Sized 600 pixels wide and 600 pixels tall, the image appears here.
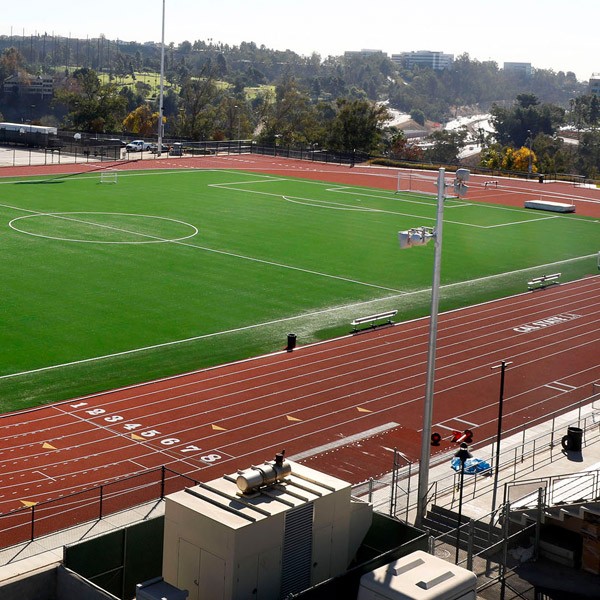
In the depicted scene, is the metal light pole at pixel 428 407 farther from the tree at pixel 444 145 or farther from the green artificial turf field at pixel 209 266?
the tree at pixel 444 145

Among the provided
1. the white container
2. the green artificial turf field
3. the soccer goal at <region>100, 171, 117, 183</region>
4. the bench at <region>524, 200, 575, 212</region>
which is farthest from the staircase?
the soccer goal at <region>100, 171, 117, 183</region>

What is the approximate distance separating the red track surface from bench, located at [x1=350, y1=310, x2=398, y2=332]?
25.5 inches

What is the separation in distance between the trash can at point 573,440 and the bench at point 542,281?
79.7 feet

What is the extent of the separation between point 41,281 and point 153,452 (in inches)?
865

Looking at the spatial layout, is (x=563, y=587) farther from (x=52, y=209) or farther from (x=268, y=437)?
(x=52, y=209)

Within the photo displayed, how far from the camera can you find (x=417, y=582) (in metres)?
17.5

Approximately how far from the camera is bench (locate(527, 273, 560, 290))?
52.3 metres

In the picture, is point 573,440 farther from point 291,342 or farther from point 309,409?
point 291,342

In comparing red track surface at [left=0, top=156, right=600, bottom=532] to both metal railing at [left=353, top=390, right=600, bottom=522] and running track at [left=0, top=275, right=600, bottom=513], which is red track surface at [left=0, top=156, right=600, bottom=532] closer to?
running track at [left=0, top=275, right=600, bottom=513]

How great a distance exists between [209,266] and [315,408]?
2189cm

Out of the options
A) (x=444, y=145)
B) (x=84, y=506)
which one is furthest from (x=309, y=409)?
(x=444, y=145)

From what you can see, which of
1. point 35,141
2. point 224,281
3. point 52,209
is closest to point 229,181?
point 52,209

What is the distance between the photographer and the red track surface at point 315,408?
27.8 meters

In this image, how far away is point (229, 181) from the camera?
297ft
